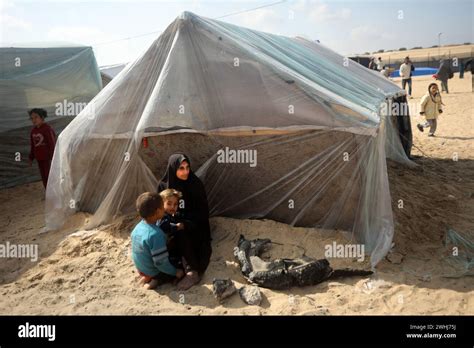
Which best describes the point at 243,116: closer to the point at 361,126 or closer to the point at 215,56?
the point at 215,56

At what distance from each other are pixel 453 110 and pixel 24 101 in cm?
1198

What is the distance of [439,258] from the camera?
3.77 meters

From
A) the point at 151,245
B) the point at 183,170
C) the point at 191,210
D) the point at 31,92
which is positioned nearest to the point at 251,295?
the point at 151,245

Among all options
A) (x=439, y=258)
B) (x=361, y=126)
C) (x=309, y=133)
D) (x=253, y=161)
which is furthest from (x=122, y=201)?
(x=439, y=258)

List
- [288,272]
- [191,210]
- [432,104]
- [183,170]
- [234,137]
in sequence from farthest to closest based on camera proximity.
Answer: [432,104], [234,137], [191,210], [183,170], [288,272]

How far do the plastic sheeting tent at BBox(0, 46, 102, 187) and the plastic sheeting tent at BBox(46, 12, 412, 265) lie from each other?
2891 millimetres

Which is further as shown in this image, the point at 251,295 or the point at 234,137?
the point at 234,137

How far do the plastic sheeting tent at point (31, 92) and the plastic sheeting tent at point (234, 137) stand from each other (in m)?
2.89

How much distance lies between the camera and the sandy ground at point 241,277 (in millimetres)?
3125

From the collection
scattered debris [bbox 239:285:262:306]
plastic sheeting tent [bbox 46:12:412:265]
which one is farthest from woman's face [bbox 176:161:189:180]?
scattered debris [bbox 239:285:262:306]

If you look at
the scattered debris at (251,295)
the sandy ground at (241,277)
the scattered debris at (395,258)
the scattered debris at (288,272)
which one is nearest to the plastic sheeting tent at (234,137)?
the scattered debris at (395,258)

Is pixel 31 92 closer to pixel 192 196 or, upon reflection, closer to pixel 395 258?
pixel 192 196

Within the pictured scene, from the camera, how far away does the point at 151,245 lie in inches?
130

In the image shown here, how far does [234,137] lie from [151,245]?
1.66 meters
